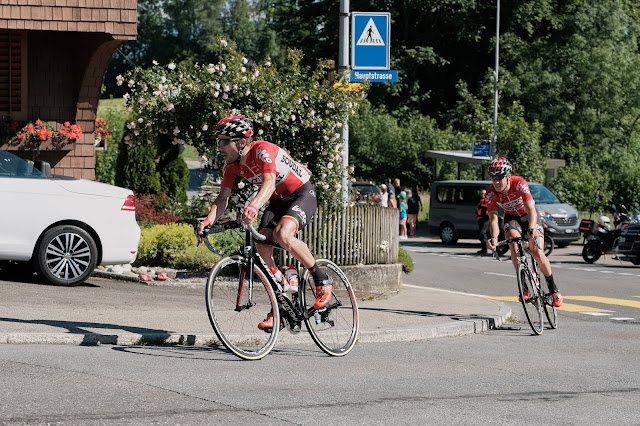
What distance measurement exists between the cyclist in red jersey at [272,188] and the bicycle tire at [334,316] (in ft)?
0.33

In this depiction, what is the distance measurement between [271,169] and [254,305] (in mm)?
1149

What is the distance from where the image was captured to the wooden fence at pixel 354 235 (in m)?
14.5

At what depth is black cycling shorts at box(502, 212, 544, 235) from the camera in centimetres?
1178

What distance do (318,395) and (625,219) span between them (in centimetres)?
2111

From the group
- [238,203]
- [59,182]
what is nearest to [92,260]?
[59,182]

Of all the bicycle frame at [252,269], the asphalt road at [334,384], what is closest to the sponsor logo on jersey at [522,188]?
the asphalt road at [334,384]

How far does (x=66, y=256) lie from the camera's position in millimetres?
12367

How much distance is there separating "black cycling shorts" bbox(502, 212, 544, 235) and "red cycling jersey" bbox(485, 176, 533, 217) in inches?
2.1

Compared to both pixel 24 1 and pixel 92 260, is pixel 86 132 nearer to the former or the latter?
pixel 24 1

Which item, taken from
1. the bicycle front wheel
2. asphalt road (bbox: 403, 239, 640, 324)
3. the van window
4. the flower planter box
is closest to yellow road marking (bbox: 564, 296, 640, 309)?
asphalt road (bbox: 403, 239, 640, 324)

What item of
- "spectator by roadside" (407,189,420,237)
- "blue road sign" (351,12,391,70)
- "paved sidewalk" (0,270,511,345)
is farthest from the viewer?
"spectator by roadside" (407,189,420,237)

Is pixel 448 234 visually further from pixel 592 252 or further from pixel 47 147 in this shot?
pixel 47 147

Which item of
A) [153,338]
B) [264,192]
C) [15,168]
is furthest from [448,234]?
[264,192]

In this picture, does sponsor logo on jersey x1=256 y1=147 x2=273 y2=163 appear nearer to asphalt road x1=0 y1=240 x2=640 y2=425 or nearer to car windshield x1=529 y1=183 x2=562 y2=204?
asphalt road x1=0 y1=240 x2=640 y2=425
